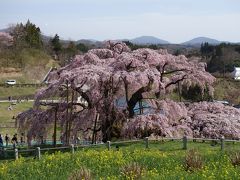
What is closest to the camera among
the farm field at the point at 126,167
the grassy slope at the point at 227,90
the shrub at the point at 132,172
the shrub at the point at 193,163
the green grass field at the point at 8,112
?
the shrub at the point at 132,172

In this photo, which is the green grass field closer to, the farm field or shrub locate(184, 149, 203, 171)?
the farm field

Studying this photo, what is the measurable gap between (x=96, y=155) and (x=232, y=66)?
115 meters

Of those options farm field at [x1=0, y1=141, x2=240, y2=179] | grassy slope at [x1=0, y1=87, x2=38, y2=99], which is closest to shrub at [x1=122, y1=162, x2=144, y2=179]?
farm field at [x1=0, y1=141, x2=240, y2=179]

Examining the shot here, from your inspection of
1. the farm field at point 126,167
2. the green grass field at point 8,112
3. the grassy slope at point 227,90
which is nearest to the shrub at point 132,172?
the farm field at point 126,167

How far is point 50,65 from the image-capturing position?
106 meters

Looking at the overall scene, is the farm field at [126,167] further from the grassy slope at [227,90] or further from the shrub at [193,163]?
the grassy slope at [227,90]

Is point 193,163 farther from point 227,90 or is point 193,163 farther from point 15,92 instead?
point 227,90

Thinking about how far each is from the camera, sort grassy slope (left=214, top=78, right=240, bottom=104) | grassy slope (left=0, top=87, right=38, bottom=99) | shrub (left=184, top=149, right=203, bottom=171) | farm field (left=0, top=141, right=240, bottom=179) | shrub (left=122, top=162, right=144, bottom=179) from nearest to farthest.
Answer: shrub (left=122, top=162, right=144, bottom=179) < farm field (left=0, top=141, right=240, bottom=179) < shrub (left=184, top=149, right=203, bottom=171) < grassy slope (left=0, top=87, right=38, bottom=99) < grassy slope (left=214, top=78, right=240, bottom=104)

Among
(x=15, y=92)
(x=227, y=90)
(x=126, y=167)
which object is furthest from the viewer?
(x=227, y=90)

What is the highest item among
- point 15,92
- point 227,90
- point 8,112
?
point 227,90

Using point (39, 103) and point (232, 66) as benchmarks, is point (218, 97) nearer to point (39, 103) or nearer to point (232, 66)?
point (232, 66)

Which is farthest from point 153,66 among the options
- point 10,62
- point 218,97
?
point 10,62

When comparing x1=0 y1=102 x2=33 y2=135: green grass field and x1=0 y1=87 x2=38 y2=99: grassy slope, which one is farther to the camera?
x1=0 y1=87 x2=38 y2=99: grassy slope

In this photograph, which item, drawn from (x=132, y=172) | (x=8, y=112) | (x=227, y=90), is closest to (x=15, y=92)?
(x=8, y=112)
